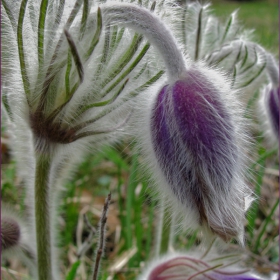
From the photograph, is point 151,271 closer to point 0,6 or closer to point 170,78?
point 170,78

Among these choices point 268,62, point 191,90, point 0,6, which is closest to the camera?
point 191,90

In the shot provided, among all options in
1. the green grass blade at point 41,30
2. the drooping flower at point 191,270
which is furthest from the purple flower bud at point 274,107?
the green grass blade at point 41,30

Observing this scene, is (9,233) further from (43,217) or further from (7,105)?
(7,105)

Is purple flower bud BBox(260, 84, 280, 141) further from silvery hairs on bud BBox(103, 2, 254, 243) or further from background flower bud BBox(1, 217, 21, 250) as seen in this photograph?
background flower bud BBox(1, 217, 21, 250)

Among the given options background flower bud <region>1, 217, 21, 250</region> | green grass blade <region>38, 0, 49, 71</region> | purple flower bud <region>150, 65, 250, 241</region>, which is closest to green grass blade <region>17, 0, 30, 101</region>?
green grass blade <region>38, 0, 49, 71</region>

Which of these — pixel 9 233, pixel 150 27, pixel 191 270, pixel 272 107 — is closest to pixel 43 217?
pixel 9 233

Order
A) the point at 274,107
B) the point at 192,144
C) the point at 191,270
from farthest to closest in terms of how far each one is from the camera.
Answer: the point at 274,107 < the point at 191,270 < the point at 192,144

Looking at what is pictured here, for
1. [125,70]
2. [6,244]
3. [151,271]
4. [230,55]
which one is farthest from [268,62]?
[6,244]
